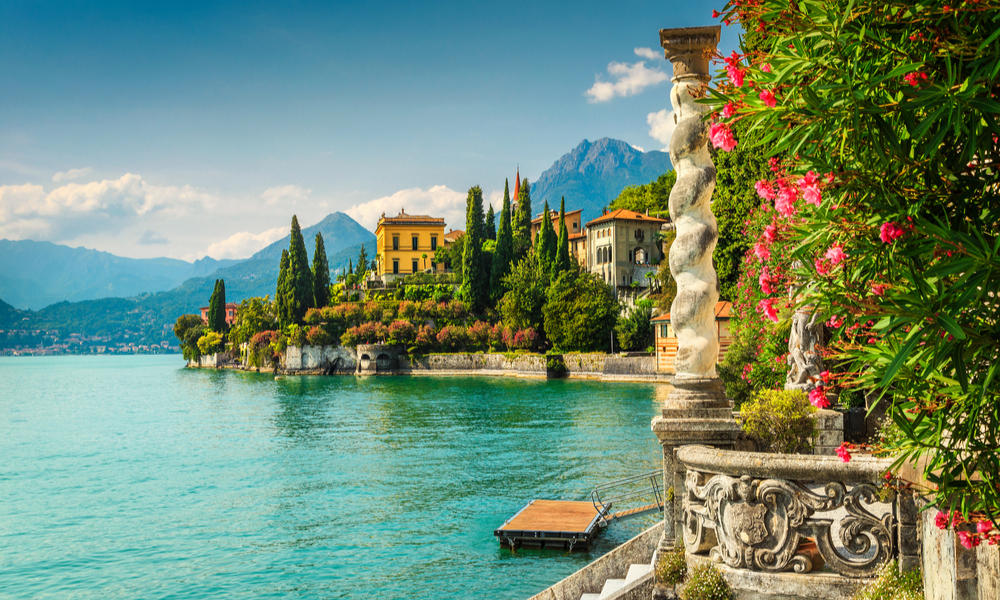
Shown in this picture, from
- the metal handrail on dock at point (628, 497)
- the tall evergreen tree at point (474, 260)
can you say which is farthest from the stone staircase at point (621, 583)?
the tall evergreen tree at point (474, 260)

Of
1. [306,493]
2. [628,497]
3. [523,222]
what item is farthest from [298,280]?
[628,497]

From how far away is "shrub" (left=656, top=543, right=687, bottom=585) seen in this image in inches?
221

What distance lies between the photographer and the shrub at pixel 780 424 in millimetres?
6480

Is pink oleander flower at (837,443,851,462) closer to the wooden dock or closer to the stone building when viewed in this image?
the wooden dock

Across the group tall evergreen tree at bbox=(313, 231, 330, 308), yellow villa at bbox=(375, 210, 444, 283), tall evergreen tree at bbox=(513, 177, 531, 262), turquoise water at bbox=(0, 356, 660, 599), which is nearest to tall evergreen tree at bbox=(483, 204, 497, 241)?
tall evergreen tree at bbox=(513, 177, 531, 262)

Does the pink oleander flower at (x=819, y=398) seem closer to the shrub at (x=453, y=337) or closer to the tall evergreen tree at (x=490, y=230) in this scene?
the shrub at (x=453, y=337)

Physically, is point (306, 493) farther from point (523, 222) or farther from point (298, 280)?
point (523, 222)

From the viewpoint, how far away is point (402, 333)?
3059 inches

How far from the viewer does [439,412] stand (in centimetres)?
4091

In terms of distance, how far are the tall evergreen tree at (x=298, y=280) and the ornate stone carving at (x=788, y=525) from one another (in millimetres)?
81426

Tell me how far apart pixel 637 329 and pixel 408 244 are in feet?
160

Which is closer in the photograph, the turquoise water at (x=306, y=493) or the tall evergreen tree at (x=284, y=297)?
the turquoise water at (x=306, y=493)

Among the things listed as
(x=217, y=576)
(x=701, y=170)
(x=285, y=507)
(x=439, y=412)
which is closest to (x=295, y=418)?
(x=439, y=412)

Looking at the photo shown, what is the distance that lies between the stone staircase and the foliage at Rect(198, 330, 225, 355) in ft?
351
